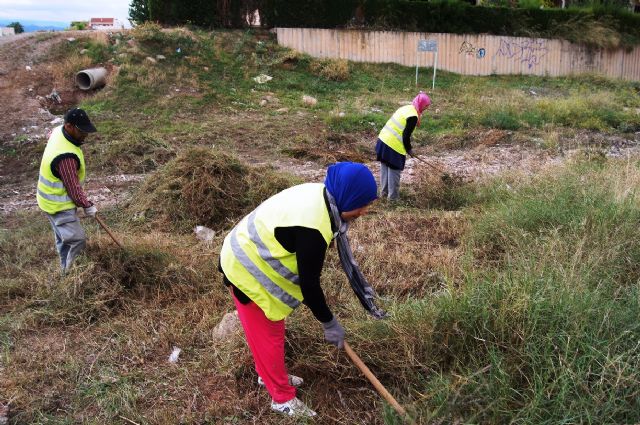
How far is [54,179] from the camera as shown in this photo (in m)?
3.89

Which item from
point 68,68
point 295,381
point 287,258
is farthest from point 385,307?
point 68,68

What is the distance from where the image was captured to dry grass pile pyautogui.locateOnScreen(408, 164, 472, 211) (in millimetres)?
6137

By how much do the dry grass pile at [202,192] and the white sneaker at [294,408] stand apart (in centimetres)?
297

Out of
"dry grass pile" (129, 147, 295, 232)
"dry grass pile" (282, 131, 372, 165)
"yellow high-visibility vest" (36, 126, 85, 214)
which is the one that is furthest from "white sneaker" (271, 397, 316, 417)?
"dry grass pile" (282, 131, 372, 165)

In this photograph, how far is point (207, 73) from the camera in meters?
12.8

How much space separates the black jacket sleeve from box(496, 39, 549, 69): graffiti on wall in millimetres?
18238

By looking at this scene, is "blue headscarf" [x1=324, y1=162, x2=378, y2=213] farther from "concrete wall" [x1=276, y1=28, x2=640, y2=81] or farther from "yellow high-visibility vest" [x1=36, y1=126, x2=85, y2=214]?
"concrete wall" [x1=276, y1=28, x2=640, y2=81]

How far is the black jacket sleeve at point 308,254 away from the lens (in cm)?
221

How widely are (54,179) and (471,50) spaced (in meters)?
16.8

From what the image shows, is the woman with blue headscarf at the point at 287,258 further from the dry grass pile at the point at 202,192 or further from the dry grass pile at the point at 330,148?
the dry grass pile at the point at 330,148

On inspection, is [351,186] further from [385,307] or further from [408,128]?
[408,128]

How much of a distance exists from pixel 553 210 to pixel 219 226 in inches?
129

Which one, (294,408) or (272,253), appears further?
(294,408)

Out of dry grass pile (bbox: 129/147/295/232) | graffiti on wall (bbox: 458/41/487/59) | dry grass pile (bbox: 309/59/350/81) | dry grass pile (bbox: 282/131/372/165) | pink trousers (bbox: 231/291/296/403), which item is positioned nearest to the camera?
pink trousers (bbox: 231/291/296/403)
